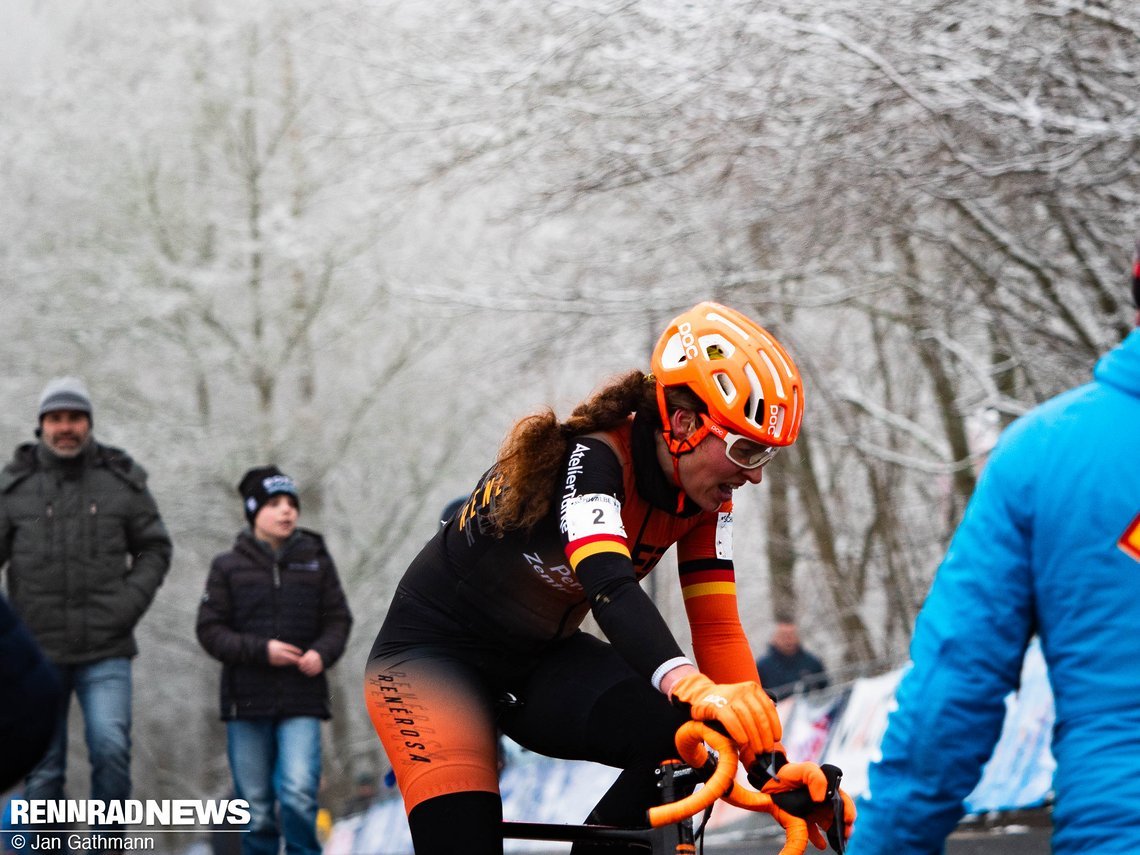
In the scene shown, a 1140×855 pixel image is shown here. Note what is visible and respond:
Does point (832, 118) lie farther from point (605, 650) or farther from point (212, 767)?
point (212, 767)

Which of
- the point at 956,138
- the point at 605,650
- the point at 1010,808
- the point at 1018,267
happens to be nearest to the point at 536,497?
the point at 605,650

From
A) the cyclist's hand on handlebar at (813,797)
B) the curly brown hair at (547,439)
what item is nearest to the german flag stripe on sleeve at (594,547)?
the curly brown hair at (547,439)

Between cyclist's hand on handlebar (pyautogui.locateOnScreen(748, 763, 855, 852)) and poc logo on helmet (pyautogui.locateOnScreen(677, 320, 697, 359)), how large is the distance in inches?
39.4

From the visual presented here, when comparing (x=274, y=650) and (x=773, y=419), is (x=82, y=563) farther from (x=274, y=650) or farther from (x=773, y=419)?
(x=773, y=419)

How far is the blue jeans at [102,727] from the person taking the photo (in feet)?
23.7

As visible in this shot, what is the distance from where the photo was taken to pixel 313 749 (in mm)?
7633

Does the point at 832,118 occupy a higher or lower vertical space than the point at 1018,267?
higher

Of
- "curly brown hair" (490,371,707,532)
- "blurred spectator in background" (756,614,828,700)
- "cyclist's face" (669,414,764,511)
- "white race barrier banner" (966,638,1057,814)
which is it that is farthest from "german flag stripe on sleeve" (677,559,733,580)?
"blurred spectator in background" (756,614,828,700)

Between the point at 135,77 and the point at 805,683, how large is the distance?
14.5 m

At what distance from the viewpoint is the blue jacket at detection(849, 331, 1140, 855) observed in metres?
2.28

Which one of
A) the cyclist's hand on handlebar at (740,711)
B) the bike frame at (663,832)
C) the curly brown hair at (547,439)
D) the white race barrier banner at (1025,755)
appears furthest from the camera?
the white race barrier banner at (1025,755)

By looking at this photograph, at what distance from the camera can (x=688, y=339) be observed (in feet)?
12.4

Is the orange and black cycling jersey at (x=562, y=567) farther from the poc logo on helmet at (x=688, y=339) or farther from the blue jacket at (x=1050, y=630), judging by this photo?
the blue jacket at (x=1050, y=630)

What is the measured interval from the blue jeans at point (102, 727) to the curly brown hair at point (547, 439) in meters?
3.89
